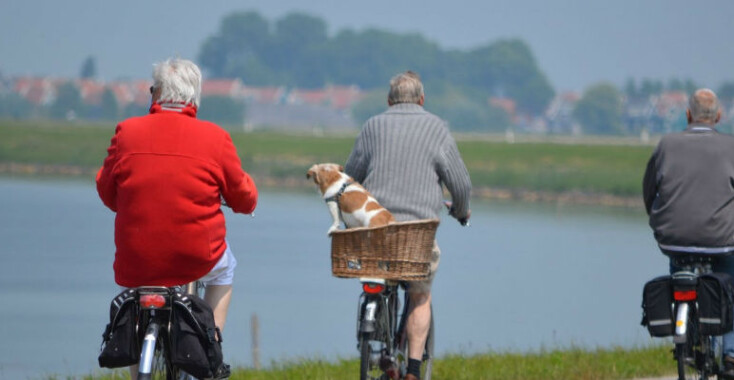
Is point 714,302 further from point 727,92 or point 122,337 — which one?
point 727,92

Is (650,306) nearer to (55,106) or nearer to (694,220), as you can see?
(694,220)

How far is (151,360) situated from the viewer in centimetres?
443

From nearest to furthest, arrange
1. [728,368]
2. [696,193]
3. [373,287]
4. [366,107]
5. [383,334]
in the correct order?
[373,287]
[383,334]
[696,193]
[728,368]
[366,107]

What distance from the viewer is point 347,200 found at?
5875mm

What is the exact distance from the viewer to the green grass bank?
65125 millimetres

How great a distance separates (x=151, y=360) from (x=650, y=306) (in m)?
2.98

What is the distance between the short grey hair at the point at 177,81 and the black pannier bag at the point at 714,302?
9.59 feet

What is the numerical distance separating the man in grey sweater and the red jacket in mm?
1559

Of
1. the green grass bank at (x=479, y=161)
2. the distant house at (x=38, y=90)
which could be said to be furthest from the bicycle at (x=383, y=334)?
the distant house at (x=38, y=90)

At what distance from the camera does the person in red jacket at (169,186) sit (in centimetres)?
457

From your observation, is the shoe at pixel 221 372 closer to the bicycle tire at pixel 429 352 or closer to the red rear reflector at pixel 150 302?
the red rear reflector at pixel 150 302

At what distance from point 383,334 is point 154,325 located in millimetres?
1812

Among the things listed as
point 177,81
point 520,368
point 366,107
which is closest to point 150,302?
point 177,81

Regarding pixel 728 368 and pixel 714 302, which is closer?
pixel 714 302
